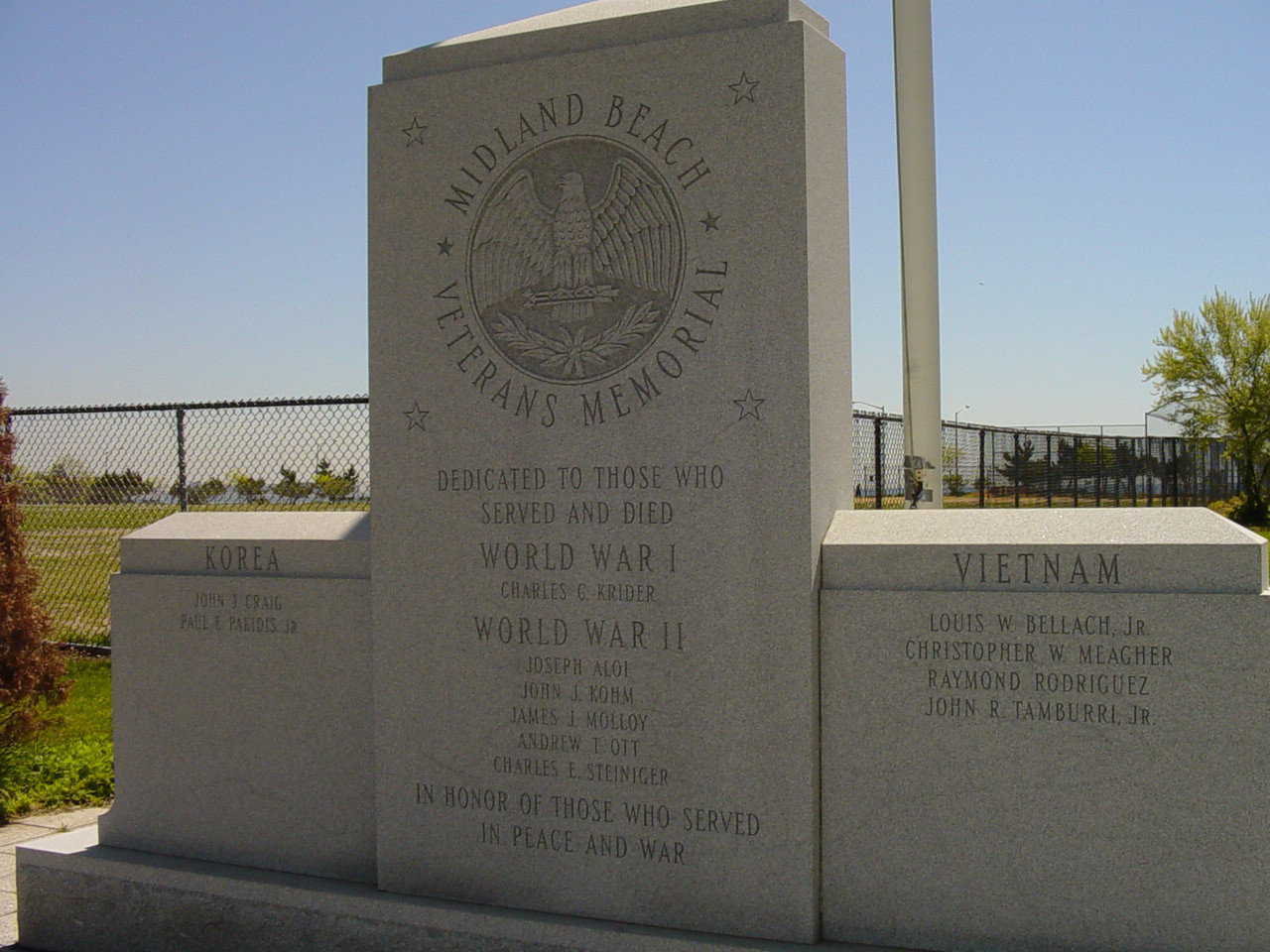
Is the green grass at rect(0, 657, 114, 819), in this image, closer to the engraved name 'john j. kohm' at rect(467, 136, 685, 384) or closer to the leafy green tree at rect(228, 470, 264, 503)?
the leafy green tree at rect(228, 470, 264, 503)

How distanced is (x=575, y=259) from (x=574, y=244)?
47 millimetres

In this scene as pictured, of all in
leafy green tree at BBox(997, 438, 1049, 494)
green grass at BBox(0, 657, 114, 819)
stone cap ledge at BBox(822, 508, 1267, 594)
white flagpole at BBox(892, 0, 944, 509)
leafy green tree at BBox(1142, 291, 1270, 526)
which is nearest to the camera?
stone cap ledge at BBox(822, 508, 1267, 594)

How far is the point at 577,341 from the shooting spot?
3.87m

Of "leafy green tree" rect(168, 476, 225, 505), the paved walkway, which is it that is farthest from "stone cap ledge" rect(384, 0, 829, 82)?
"leafy green tree" rect(168, 476, 225, 505)

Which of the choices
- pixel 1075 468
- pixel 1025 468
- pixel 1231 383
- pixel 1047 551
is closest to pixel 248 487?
pixel 1047 551

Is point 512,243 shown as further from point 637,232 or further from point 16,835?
point 16,835

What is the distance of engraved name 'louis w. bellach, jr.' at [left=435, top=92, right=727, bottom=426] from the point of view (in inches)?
147

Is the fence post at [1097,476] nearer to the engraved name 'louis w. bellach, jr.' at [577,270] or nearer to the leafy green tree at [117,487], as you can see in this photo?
the leafy green tree at [117,487]

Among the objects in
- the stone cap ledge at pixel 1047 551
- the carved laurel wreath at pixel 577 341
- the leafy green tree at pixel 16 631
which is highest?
the carved laurel wreath at pixel 577 341

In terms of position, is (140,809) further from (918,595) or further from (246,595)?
(918,595)

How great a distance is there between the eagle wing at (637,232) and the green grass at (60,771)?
4616mm

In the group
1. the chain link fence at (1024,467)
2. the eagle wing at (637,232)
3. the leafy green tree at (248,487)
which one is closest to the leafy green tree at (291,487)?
the leafy green tree at (248,487)

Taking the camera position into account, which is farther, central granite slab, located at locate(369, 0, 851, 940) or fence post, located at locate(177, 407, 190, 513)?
fence post, located at locate(177, 407, 190, 513)

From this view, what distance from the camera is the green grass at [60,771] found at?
6.47m
